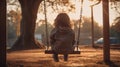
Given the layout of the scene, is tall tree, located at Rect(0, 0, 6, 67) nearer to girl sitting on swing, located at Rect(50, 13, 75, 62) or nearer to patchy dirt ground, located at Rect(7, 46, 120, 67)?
patchy dirt ground, located at Rect(7, 46, 120, 67)

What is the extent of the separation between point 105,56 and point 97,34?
77.4 m

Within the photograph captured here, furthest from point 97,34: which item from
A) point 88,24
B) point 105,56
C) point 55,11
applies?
point 105,56

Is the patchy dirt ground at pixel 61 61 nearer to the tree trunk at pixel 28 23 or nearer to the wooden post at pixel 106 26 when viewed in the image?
the wooden post at pixel 106 26

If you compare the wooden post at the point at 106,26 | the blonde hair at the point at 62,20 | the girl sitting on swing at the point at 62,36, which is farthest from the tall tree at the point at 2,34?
the wooden post at the point at 106,26

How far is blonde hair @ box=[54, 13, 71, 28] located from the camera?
11.2 m

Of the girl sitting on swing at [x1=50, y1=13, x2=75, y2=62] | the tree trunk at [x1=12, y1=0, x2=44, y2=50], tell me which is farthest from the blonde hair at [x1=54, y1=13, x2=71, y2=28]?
the tree trunk at [x1=12, y1=0, x2=44, y2=50]

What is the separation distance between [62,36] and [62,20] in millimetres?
554

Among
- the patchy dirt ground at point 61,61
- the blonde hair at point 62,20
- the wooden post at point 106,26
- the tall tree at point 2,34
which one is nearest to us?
the blonde hair at point 62,20

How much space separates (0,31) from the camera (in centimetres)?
1173

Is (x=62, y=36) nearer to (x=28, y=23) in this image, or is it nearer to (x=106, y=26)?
(x=106, y=26)

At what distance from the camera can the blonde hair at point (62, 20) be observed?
1123cm

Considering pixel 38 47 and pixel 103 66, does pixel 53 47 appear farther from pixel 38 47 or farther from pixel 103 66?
pixel 38 47

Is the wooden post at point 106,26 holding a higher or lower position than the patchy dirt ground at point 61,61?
higher

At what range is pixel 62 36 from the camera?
1149 cm
